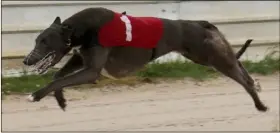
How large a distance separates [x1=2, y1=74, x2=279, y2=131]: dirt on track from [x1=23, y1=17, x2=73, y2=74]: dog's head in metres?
1.68

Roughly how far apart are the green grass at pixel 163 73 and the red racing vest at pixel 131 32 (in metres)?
3.02

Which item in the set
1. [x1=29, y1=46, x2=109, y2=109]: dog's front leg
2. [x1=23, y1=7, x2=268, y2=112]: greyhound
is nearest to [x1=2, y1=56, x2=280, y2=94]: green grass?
[x1=23, y1=7, x2=268, y2=112]: greyhound

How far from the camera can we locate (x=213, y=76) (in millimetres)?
9297

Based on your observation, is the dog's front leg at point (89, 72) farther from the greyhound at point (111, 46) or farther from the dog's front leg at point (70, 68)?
the dog's front leg at point (70, 68)

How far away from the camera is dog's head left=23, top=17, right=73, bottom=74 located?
Result: 4.63 m

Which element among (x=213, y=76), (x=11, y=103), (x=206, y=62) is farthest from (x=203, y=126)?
(x=213, y=76)

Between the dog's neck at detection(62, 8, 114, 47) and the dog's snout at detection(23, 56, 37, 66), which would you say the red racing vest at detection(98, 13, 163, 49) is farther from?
the dog's snout at detection(23, 56, 37, 66)

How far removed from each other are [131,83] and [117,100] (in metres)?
0.95

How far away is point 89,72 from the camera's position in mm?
4879

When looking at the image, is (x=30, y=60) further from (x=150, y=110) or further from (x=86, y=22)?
(x=150, y=110)

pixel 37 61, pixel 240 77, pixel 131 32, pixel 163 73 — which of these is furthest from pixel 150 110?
pixel 37 61

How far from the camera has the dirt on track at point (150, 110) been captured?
256 inches

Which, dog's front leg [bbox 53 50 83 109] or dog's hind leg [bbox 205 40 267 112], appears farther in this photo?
dog's hind leg [bbox 205 40 267 112]

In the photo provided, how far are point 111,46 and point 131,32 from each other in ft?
0.57
